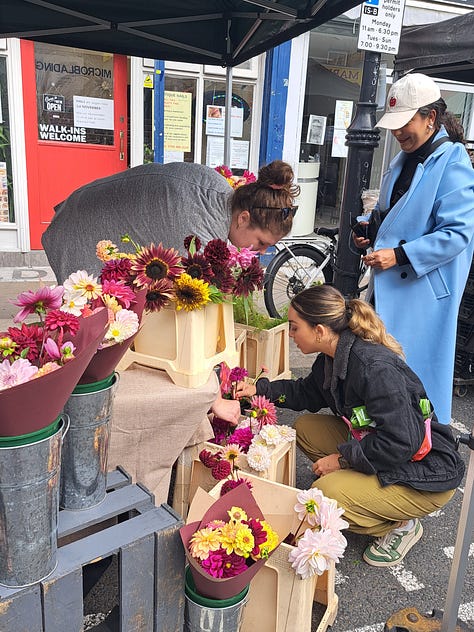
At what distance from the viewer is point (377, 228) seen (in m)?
3.12

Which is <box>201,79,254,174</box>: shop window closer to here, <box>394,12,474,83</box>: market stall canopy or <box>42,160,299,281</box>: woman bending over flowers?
<box>394,12,474,83</box>: market stall canopy

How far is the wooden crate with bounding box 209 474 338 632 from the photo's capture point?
1764 mm

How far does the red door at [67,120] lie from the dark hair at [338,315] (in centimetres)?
483

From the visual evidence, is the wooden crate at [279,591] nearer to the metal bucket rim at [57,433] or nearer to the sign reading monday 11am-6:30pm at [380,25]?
the metal bucket rim at [57,433]

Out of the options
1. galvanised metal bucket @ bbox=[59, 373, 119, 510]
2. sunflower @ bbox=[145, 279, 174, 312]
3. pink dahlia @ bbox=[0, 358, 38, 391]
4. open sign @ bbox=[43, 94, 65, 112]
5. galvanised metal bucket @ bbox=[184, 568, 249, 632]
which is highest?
open sign @ bbox=[43, 94, 65, 112]

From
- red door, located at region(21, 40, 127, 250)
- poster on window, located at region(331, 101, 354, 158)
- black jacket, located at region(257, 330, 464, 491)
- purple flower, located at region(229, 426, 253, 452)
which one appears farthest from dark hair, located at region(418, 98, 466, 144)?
poster on window, located at region(331, 101, 354, 158)

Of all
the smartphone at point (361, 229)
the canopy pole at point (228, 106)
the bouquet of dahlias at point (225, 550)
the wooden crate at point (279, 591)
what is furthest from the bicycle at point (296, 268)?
the bouquet of dahlias at point (225, 550)

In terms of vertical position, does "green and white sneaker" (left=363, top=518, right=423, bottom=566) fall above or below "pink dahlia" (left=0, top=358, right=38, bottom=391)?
below

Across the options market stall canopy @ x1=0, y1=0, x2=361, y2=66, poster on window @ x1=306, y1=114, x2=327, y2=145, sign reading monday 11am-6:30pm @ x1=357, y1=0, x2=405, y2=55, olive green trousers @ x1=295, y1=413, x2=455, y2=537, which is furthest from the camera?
poster on window @ x1=306, y1=114, x2=327, y2=145

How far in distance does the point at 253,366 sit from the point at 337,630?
1609mm

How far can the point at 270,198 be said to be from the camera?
219 cm

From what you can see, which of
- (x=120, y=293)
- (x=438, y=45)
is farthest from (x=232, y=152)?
(x=120, y=293)

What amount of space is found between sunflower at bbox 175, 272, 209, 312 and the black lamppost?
2341 millimetres

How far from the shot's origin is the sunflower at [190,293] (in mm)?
1863
